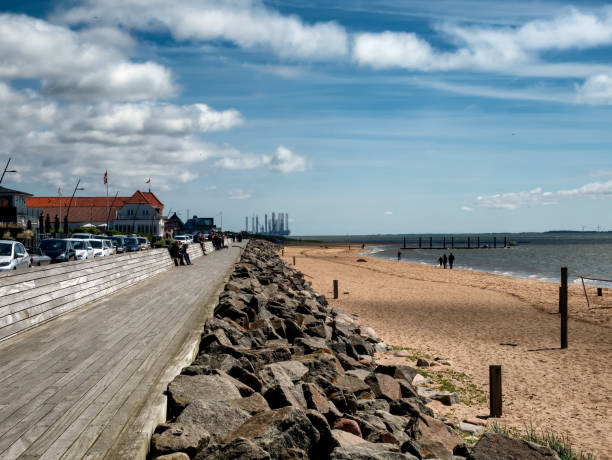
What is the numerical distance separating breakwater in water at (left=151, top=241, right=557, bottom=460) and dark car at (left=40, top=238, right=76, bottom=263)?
62.5 ft

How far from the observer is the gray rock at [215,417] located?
522cm

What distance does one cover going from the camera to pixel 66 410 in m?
5.39

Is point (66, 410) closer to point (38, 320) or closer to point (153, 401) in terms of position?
point (153, 401)

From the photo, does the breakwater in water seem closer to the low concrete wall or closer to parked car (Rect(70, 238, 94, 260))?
the low concrete wall

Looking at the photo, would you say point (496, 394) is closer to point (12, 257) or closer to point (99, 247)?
point (12, 257)

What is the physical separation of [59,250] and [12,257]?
7.27 metres

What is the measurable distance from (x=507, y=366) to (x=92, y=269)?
10279 millimetres

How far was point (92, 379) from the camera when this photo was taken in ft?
21.5

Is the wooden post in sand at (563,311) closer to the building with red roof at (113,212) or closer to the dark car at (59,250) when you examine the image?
the dark car at (59,250)

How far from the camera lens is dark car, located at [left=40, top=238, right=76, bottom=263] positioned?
2720 centimetres

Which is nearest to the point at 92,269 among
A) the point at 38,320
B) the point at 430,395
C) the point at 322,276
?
the point at 38,320

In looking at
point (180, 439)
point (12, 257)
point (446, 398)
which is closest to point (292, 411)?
point (180, 439)

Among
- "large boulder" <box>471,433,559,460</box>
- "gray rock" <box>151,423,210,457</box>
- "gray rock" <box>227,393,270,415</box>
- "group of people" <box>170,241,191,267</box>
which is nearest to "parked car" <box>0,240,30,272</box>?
"group of people" <box>170,241,191,267</box>

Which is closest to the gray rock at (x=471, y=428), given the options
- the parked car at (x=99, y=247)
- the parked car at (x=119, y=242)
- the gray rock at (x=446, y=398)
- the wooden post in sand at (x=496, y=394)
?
the wooden post in sand at (x=496, y=394)
